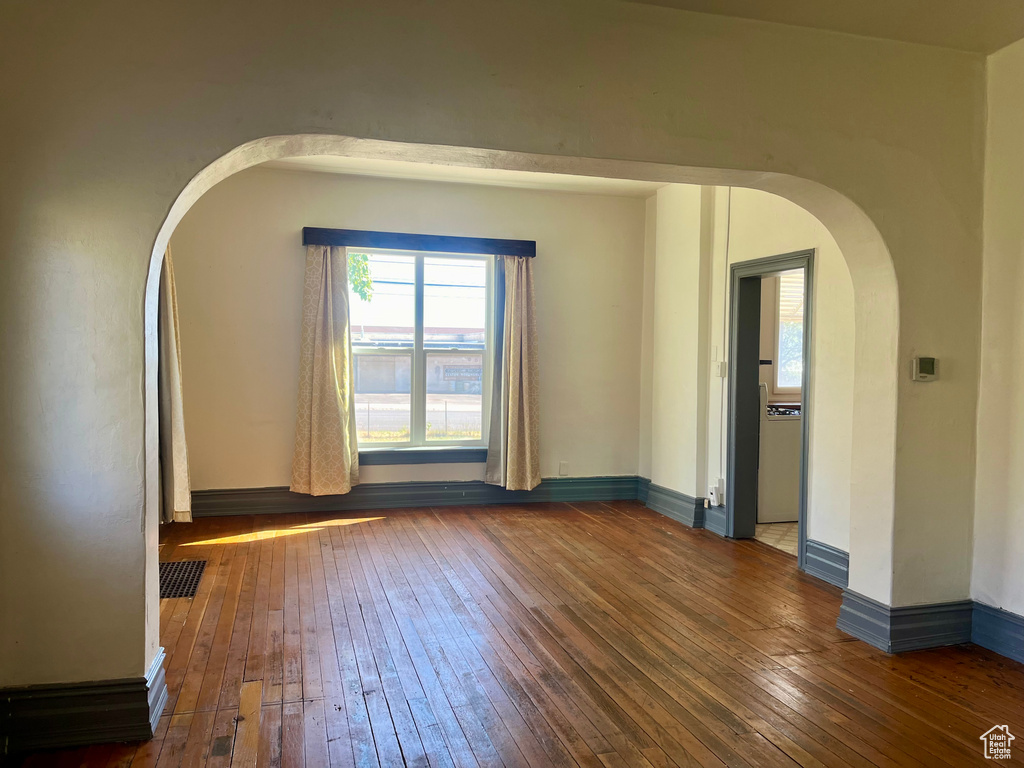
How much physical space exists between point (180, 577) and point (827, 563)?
13.0 ft

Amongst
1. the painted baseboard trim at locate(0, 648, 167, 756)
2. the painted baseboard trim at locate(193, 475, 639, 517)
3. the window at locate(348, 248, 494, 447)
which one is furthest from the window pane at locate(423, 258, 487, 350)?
the painted baseboard trim at locate(0, 648, 167, 756)

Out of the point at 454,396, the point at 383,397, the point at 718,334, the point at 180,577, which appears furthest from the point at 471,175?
the point at 180,577

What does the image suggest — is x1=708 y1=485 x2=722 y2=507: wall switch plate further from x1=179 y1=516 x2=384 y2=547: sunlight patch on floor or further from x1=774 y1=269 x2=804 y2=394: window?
x1=179 y1=516 x2=384 y2=547: sunlight patch on floor

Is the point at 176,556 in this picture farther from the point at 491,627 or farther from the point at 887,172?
the point at 887,172

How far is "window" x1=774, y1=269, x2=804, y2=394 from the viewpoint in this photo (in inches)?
288

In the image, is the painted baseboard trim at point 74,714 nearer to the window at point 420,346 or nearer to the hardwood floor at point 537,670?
the hardwood floor at point 537,670

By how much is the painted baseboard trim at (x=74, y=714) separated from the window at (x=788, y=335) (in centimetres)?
633

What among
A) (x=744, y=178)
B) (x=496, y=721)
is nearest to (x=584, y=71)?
(x=744, y=178)

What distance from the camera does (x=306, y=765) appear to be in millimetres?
2383

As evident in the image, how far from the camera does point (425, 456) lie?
6406mm

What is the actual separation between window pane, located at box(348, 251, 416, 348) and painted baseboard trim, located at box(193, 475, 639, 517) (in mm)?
1300

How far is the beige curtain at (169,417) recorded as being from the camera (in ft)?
12.8

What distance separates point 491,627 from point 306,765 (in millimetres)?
1367

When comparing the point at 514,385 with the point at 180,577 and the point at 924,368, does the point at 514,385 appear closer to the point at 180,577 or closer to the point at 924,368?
the point at 180,577
